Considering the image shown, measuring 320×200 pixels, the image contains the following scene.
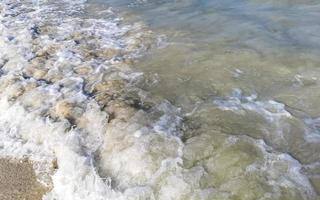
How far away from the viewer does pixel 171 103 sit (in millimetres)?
6672

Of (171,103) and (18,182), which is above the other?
(171,103)

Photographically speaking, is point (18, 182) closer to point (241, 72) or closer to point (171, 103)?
point (171, 103)

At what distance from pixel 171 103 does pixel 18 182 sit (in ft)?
7.57

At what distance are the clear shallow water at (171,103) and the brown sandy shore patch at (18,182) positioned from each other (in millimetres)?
131

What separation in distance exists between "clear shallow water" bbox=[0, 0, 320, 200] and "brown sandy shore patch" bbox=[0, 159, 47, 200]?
13 cm

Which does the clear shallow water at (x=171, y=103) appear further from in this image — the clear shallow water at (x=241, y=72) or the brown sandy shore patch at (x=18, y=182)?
the brown sandy shore patch at (x=18, y=182)

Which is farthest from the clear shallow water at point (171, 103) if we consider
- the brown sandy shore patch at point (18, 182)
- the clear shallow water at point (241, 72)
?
the brown sandy shore patch at point (18, 182)

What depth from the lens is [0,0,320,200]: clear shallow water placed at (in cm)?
520

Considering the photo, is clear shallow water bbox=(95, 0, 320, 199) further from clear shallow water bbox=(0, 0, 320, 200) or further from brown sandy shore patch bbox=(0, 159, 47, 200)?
brown sandy shore patch bbox=(0, 159, 47, 200)

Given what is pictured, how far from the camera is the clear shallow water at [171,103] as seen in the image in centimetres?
520

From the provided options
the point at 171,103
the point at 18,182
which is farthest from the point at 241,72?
the point at 18,182

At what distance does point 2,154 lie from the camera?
20.4ft

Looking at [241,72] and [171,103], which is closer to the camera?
[171,103]

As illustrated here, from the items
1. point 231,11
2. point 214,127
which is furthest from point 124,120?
point 231,11
